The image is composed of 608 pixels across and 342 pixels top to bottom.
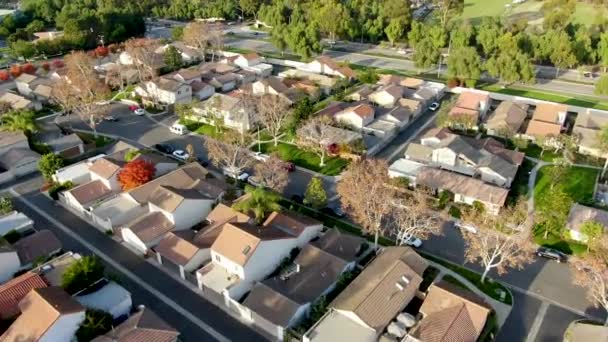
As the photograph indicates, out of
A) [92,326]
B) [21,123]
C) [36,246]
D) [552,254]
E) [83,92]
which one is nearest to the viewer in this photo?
[92,326]

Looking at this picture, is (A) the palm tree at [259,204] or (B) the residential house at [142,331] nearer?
(B) the residential house at [142,331]

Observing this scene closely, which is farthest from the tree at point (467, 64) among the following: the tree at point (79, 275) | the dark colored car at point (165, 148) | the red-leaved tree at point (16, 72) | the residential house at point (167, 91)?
the red-leaved tree at point (16, 72)

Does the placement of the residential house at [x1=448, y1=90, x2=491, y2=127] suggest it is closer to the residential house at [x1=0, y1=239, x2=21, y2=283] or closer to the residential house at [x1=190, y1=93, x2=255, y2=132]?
the residential house at [x1=190, y1=93, x2=255, y2=132]

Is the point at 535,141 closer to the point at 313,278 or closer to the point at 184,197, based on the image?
the point at 313,278

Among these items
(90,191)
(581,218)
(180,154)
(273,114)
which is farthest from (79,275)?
(581,218)

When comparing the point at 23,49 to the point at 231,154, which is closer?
the point at 231,154

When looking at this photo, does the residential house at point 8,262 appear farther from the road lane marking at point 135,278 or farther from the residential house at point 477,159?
the residential house at point 477,159

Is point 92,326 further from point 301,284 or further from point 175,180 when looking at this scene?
point 175,180
